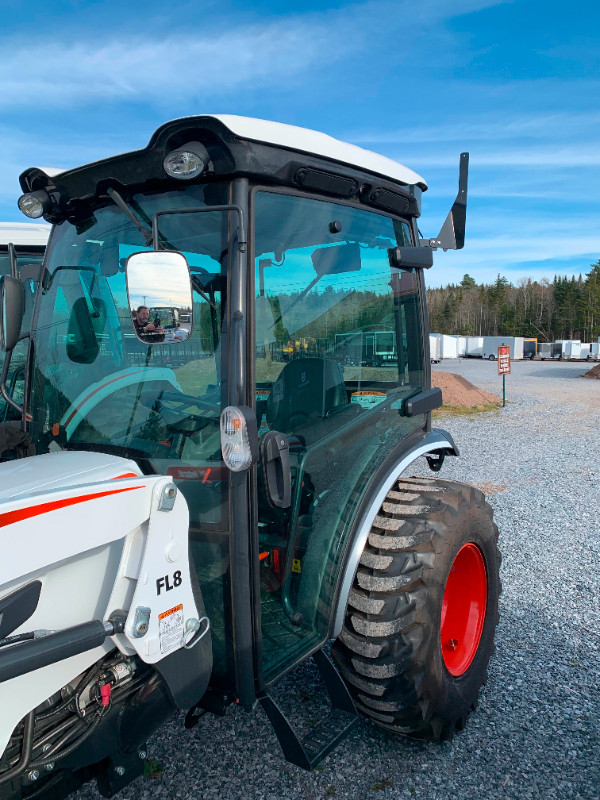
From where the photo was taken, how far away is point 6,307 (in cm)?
251

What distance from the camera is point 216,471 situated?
2127 millimetres

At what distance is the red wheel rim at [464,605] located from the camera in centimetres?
303

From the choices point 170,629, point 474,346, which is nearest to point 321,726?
point 170,629

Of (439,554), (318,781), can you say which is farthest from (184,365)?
(318,781)

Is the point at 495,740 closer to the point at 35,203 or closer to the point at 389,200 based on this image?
the point at 389,200

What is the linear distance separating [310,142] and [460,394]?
14.9 m

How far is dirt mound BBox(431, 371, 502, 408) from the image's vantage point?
16.3 metres

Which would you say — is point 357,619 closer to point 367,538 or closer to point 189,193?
point 367,538

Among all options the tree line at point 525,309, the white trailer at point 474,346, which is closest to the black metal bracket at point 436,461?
the white trailer at point 474,346

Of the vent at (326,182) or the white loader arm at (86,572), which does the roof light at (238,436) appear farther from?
the vent at (326,182)

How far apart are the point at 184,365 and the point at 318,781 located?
1795mm

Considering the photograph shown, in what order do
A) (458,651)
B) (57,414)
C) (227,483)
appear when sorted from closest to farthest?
1. (227,483)
2. (57,414)
3. (458,651)

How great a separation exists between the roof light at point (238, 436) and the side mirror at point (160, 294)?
0.94ft

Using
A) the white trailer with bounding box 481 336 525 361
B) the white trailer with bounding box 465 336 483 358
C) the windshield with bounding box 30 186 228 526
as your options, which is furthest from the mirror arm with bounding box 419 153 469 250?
the white trailer with bounding box 465 336 483 358
